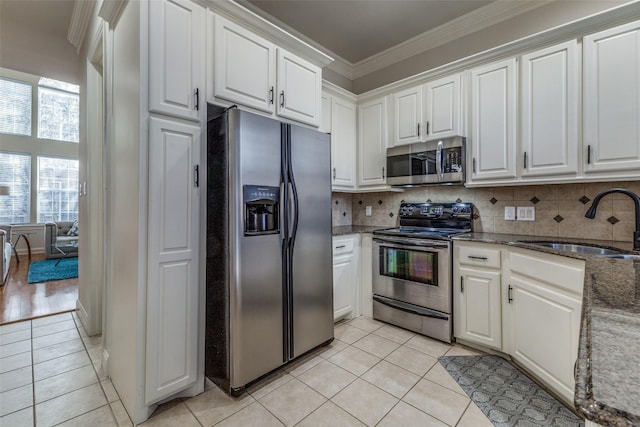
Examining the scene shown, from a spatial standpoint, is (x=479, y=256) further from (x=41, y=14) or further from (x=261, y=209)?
(x=41, y=14)

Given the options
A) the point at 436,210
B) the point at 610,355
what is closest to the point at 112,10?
the point at 610,355

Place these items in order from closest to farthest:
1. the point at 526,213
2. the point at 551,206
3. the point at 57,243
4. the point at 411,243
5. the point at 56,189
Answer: the point at 551,206
the point at 526,213
the point at 411,243
the point at 57,243
the point at 56,189

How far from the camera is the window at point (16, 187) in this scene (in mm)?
6285

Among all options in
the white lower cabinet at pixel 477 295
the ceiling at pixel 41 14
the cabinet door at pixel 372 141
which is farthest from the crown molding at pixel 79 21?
the white lower cabinet at pixel 477 295

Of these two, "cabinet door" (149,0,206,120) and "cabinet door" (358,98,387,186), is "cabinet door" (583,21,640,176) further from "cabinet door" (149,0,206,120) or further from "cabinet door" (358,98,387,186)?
"cabinet door" (149,0,206,120)

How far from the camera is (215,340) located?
182cm

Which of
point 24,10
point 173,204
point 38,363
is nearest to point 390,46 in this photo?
point 173,204

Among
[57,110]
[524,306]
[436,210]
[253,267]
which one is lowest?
[524,306]

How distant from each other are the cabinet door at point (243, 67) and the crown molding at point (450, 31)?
189cm

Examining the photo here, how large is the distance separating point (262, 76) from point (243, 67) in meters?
0.16

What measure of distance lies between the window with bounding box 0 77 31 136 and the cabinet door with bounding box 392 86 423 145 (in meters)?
8.20

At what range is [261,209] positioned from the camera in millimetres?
1896

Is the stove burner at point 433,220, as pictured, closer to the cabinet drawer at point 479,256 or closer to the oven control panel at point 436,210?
the oven control panel at point 436,210

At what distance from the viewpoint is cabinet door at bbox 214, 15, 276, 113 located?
1898mm
